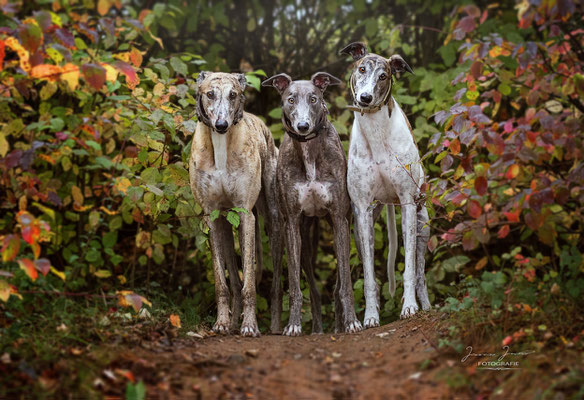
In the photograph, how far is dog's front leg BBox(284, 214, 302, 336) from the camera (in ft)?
19.5

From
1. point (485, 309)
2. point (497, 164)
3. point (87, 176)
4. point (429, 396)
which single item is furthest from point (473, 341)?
point (87, 176)

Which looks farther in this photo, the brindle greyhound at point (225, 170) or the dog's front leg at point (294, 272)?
the dog's front leg at point (294, 272)

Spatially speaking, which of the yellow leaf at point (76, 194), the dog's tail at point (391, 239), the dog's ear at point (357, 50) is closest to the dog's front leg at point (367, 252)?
the dog's tail at point (391, 239)

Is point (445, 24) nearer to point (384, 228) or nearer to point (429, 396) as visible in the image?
point (384, 228)

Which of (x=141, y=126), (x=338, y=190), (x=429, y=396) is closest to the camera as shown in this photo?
(x=429, y=396)

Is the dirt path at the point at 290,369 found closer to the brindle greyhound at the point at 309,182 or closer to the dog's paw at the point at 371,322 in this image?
the dog's paw at the point at 371,322

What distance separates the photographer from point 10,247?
12.6 feet

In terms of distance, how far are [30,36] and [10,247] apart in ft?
4.02

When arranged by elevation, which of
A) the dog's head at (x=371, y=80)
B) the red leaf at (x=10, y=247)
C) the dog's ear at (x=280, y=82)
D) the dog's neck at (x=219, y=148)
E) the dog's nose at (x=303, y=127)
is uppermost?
the dog's ear at (x=280, y=82)

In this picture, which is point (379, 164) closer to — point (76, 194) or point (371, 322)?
point (371, 322)

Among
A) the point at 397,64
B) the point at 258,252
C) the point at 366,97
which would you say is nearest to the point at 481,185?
the point at 366,97

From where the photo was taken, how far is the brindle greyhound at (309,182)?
595cm

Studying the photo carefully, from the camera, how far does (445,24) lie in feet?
27.6

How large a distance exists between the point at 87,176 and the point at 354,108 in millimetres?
2823
